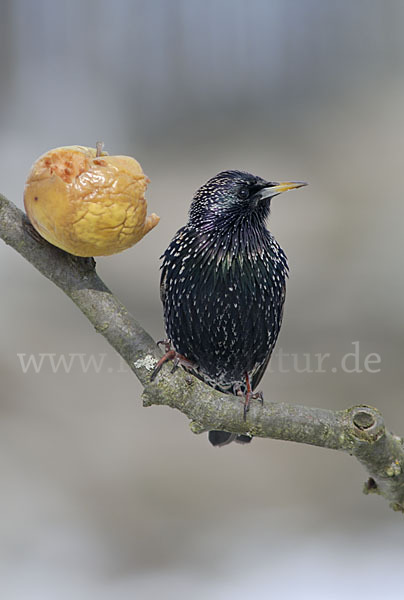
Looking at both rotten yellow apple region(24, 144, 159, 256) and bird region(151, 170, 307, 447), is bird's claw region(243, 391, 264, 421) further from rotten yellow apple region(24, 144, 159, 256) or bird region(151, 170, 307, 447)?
rotten yellow apple region(24, 144, 159, 256)

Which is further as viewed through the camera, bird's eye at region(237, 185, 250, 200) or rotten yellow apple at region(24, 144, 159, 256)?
bird's eye at region(237, 185, 250, 200)

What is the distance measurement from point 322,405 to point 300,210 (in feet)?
3.87

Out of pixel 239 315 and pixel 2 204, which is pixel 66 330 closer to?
pixel 239 315

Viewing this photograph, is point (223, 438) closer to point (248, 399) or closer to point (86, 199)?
point (248, 399)

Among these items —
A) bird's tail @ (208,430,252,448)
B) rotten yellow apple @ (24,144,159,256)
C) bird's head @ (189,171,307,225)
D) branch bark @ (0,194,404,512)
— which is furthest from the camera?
bird's tail @ (208,430,252,448)

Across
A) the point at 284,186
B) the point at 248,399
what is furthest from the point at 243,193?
the point at 248,399

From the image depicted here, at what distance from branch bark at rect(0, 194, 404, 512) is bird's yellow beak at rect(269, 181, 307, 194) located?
43cm

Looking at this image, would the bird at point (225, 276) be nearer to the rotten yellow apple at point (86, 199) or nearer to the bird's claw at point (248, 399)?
the bird's claw at point (248, 399)

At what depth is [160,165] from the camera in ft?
14.6

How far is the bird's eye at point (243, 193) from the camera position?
5.78ft

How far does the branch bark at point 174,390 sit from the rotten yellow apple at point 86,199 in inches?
5.3

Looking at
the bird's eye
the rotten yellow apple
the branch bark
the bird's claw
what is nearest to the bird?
the bird's eye

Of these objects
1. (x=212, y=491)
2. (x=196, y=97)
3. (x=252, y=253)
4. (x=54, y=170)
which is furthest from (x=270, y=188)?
(x=196, y=97)

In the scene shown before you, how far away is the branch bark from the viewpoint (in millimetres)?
1423
